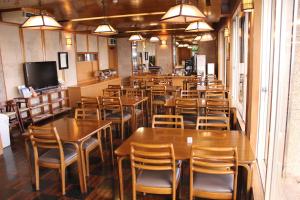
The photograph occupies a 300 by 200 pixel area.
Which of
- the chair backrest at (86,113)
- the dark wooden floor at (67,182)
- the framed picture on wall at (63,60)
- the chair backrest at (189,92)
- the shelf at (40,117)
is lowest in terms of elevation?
the dark wooden floor at (67,182)

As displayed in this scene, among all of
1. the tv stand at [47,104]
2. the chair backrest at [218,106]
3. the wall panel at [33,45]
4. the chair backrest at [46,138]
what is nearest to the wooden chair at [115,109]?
the chair backrest at [218,106]

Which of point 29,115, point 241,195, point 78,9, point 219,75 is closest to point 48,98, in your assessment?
point 29,115

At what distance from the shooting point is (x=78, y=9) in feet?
16.8

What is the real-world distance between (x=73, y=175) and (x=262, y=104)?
2.70m

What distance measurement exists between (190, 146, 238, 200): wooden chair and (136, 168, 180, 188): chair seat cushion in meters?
0.24

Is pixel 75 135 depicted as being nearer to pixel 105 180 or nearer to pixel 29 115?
pixel 105 180

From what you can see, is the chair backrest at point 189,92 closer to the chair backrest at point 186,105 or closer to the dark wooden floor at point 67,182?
the chair backrest at point 186,105

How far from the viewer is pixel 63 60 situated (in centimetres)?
826

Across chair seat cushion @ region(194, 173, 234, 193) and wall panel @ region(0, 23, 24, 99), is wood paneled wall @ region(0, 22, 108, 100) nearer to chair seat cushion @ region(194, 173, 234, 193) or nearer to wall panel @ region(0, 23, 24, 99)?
wall panel @ region(0, 23, 24, 99)

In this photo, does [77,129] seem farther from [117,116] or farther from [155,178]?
[117,116]

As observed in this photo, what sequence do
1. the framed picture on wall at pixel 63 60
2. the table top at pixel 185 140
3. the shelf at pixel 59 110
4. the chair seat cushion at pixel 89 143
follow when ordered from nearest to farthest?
the table top at pixel 185 140 → the chair seat cushion at pixel 89 143 → the shelf at pixel 59 110 → the framed picture on wall at pixel 63 60

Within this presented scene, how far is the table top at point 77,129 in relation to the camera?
2.92 m

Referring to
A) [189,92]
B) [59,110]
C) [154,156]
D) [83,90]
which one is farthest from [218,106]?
[83,90]

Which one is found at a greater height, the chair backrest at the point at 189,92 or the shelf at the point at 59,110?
the chair backrest at the point at 189,92
